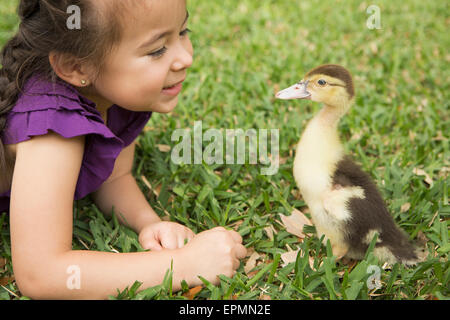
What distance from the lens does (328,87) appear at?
4.99 ft

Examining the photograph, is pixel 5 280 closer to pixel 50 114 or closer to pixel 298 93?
pixel 50 114

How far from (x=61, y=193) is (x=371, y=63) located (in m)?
2.28

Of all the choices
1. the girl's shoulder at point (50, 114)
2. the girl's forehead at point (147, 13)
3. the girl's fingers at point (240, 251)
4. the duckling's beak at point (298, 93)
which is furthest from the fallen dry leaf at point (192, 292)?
the girl's forehead at point (147, 13)

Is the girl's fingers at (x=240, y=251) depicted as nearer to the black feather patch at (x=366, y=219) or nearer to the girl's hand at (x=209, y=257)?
the girl's hand at (x=209, y=257)

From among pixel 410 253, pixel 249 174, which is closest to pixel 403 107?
pixel 249 174

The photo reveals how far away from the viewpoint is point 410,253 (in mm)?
1480

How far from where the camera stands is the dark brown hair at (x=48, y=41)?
1.29m

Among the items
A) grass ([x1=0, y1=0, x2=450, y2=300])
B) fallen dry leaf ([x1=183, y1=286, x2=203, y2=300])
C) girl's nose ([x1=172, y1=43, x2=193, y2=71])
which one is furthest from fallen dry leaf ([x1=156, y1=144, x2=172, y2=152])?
fallen dry leaf ([x1=183, y1=286, x2=203, y2=300])

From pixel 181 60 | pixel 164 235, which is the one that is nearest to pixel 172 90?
pixel 181 60

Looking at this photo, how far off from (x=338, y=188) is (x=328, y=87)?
1.09ft

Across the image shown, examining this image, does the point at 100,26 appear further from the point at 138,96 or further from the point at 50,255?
the point at 50,255

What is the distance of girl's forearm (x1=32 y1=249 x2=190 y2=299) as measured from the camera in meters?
1.28

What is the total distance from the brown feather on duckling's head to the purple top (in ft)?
1.98

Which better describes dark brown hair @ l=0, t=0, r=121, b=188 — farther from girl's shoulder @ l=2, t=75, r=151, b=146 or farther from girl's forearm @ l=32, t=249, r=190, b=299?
girl's forearm @ l=32, t=249, r=190, b=299
